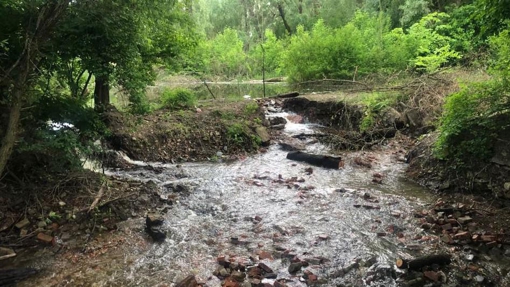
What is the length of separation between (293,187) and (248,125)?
4.40 metres

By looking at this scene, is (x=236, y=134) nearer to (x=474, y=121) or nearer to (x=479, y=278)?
(x=474, y=121)

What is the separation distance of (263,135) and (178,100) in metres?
3.74

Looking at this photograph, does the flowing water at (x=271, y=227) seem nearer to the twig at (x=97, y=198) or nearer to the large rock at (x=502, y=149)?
the twig at (x=97, y=198)

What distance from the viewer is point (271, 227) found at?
579 cm

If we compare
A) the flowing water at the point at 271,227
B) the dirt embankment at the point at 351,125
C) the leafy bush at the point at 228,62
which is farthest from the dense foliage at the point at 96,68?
the leafy bush at the point at 228,62

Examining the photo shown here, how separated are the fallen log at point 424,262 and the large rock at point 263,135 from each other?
23.2ft

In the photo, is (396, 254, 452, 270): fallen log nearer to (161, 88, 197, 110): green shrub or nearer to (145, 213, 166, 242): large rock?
(145, 213, 166, 242): large rock

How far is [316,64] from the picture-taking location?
18969 millimetres

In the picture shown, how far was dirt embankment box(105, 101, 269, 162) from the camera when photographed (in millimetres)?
9375

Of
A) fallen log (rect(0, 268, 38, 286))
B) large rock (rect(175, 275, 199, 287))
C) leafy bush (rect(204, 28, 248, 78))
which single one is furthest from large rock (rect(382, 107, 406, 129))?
leafy bush (rect(204, 28, 248, 78))

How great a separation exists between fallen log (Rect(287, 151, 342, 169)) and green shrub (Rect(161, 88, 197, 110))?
4877mm

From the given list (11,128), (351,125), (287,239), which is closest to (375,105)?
(351,125)

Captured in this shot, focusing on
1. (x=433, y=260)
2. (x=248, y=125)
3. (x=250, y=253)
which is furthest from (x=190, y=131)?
(x=433, y=260)

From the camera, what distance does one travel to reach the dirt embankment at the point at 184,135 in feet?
30.8
